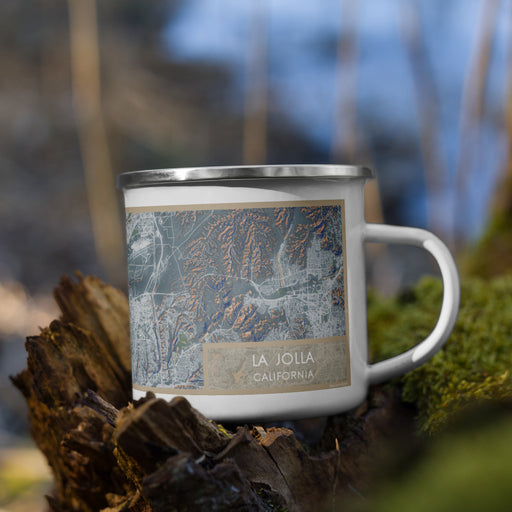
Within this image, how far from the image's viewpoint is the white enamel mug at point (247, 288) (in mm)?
755

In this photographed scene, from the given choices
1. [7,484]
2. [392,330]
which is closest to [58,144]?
[7,484]

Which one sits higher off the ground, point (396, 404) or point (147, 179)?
point (147, 179)

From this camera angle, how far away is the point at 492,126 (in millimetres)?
4395

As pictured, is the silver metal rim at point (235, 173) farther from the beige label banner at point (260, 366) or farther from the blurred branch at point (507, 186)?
the blurred branch at point (507, 186)

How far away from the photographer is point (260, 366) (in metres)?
0.76

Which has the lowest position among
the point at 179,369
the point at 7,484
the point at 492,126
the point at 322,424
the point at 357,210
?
the point at 7,484

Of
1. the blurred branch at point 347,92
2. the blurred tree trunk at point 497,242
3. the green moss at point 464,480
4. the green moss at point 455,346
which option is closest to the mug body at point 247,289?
the green moss at point 455,346

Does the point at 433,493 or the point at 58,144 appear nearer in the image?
the point at 433,493

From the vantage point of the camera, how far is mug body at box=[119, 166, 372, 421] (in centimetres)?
75

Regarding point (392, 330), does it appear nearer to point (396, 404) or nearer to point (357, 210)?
point (396, 404)

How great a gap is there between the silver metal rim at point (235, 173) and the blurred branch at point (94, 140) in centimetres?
306

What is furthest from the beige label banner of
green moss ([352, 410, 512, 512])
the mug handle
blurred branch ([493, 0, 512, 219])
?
blurred branch ([493, 0, 512, 219])

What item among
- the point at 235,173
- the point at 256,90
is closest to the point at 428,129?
the point at 256,90

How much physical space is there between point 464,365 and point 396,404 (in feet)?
0.45
